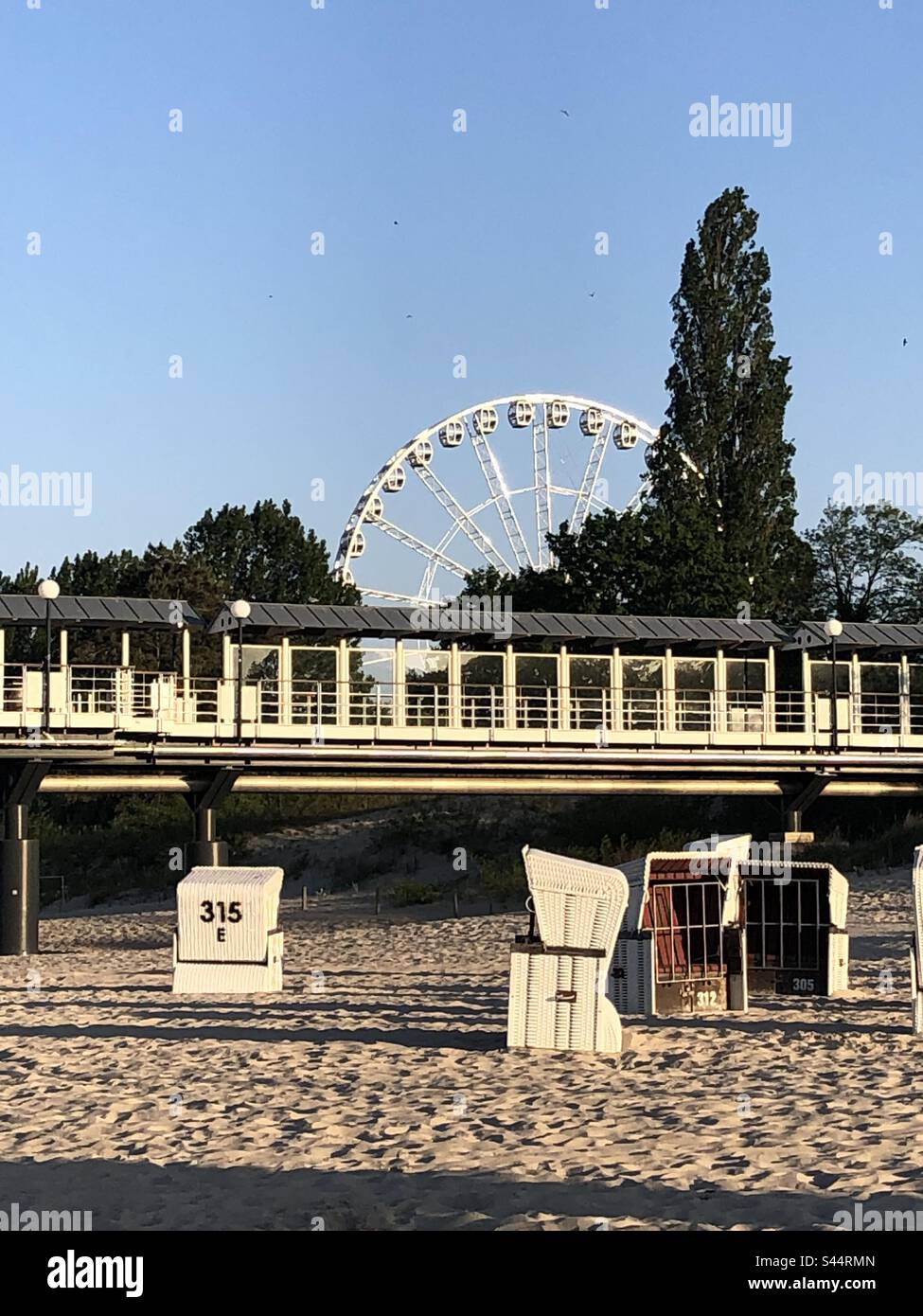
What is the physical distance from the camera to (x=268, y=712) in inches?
1414

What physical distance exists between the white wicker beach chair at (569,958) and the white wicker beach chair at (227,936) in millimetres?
6230

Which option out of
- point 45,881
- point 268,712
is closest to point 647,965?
point 268,712

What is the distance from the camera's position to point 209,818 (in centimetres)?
3450

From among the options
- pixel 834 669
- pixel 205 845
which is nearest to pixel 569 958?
pixel 205 845

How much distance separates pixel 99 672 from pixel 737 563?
21.9 m

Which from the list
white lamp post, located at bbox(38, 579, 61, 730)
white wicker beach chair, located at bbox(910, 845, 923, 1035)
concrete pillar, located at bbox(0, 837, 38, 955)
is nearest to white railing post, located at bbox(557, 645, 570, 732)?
white lamp post, located at bbox(38, 579, 61, 730)

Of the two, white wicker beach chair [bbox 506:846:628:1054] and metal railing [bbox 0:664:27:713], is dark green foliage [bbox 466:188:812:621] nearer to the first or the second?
metal railing [bbox 0:664:27:713]

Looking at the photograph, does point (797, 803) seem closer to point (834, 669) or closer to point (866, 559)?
point (834, 669)

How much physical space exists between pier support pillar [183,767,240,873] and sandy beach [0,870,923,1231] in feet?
41.2

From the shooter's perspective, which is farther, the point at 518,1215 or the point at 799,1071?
the point at 799,1071

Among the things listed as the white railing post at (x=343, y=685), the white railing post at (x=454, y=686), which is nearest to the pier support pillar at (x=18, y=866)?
the white railing post at (x=343, y=685)

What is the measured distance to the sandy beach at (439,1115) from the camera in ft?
30.6
